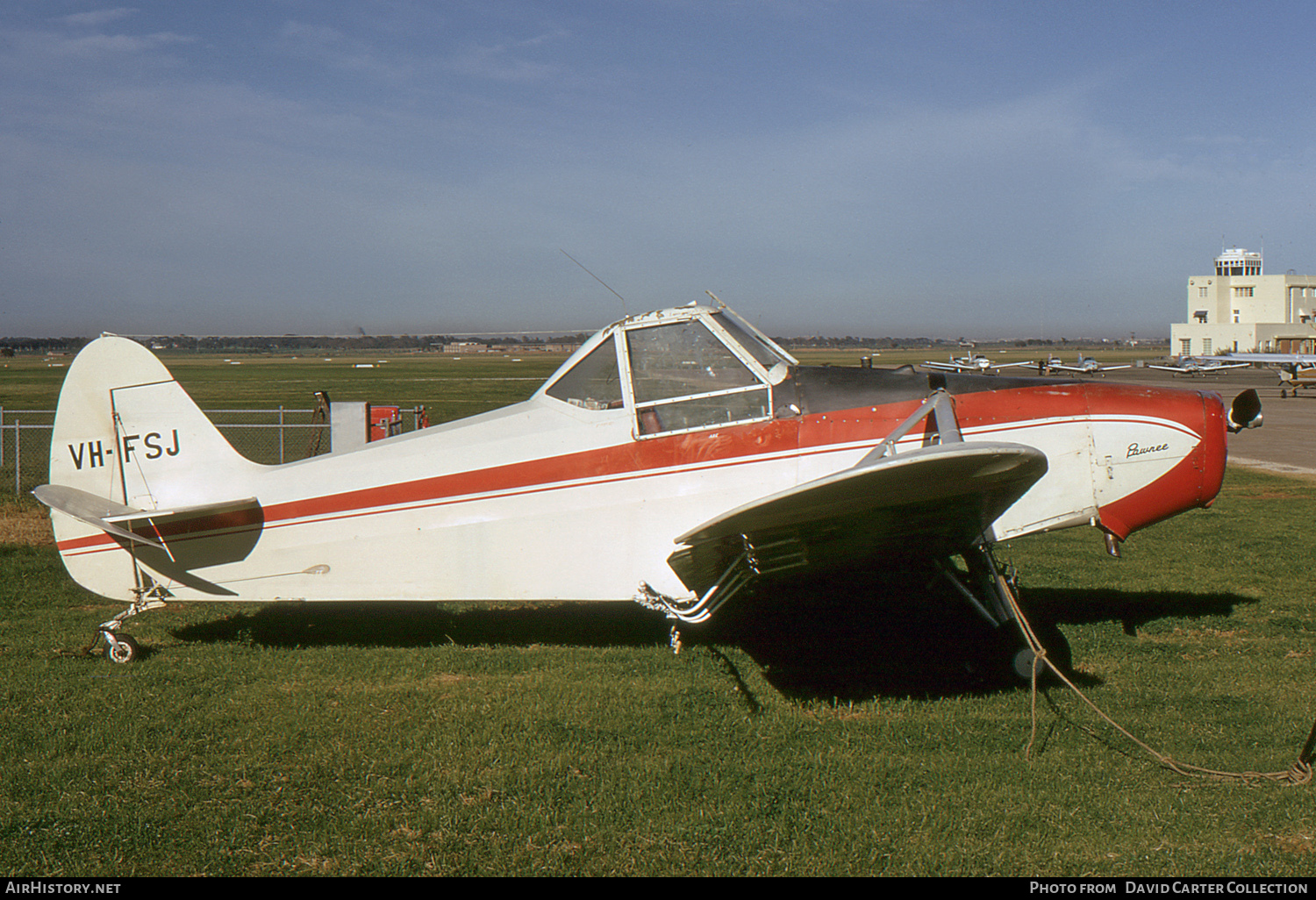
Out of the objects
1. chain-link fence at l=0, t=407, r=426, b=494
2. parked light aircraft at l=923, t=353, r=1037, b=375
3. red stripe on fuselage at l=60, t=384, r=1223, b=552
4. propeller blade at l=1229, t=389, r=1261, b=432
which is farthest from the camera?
chain-link fence at l=0, t=407, r=426, b=494

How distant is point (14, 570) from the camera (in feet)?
30.2

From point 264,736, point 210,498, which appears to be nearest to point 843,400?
point 264,736

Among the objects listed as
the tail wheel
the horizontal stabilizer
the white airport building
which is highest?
the white airport building

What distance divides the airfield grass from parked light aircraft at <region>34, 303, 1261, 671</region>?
0.67m

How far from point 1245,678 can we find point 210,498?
23.6 ft

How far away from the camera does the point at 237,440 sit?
2342 cm

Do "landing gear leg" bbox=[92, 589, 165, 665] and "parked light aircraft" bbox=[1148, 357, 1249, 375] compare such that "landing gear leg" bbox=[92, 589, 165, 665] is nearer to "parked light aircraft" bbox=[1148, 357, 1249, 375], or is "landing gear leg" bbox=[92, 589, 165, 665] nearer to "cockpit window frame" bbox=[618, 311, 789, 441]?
"cockpit window frame" bbox=[618, 311, 789, 441]

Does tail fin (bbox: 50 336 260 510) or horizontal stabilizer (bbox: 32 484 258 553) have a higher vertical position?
tail fin (bbox: 50 336 260 510)

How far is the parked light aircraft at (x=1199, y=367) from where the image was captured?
204 feet

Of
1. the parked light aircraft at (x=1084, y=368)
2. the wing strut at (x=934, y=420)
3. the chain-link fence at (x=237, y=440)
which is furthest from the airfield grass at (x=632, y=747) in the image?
the parked light aircraft at (x=1084, y=368)

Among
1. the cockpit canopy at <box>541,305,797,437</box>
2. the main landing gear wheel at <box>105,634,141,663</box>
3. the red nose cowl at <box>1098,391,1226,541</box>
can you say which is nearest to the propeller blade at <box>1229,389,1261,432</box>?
the red nose cowl at <box>1098,391,1226,541</box>

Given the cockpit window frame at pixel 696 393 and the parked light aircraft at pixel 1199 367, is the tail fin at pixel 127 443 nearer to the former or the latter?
the cockpit window frame at pixel 696 393

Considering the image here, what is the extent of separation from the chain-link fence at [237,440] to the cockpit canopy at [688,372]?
9475mm

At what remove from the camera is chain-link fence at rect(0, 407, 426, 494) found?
595 inches
